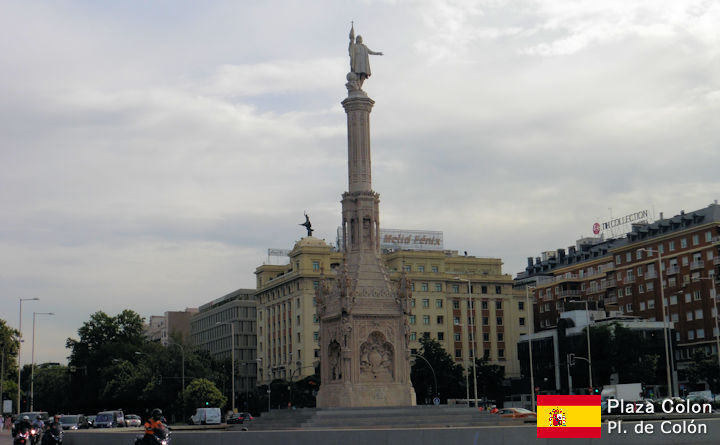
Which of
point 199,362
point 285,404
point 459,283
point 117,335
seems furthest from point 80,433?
point 459,283

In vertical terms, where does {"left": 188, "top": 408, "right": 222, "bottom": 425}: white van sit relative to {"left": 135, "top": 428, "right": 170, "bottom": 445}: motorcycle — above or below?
below

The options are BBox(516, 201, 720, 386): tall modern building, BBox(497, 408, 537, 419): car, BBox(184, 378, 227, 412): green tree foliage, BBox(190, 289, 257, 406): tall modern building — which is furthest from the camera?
BBox(190, 289, 257, 406): tall modern building

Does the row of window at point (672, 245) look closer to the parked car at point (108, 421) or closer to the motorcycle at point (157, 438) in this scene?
the parked car at point (108, 421)

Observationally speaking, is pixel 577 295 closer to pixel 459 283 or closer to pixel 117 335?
pixel 459 283

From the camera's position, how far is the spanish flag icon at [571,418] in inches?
1176

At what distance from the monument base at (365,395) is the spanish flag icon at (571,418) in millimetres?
12881

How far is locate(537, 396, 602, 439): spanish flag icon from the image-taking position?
2988cm

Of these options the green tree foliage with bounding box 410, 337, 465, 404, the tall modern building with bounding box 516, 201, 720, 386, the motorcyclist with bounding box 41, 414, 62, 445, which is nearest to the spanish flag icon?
the motorcyclist with bounding box 41, 414, 62, 445

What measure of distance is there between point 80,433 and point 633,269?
90.3m

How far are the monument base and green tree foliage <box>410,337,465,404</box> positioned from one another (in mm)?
55385

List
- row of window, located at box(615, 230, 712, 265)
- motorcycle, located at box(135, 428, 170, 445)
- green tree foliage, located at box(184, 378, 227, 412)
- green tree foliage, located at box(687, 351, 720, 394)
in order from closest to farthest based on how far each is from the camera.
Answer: motorcycle, located at box(135, 428, 170, 445) < green tree foliage, located at box(687, 351, 720, 394) < green tree foliage, located at box(184, 378, 227, 412) < row of window, located at box(615, 230, 712, 265)

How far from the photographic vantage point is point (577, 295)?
403ft

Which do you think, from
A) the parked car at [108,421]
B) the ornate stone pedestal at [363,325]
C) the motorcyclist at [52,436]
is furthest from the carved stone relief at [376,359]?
the parked car at [108,421]

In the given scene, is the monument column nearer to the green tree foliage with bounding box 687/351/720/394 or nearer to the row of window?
the green tree foliage with bounding box 687/351/720/394
